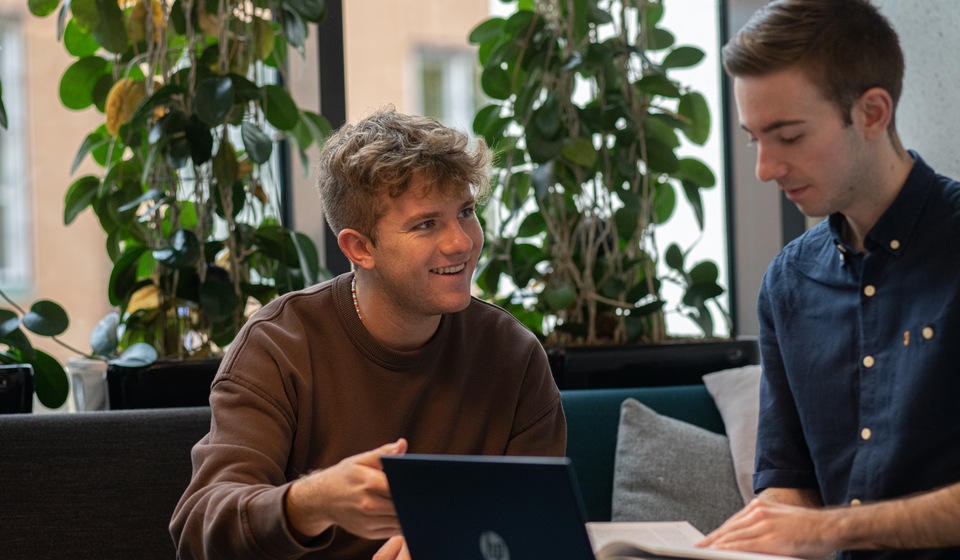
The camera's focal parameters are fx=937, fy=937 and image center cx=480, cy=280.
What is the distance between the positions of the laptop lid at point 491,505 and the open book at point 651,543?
7cm

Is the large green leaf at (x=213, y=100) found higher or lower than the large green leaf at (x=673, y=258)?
higher

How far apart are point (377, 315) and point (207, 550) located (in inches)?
18.5

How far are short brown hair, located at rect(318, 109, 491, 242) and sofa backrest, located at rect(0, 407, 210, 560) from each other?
686 mm

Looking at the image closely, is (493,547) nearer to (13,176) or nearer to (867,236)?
(867,236)

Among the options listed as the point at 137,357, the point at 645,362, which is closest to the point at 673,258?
the point at 645,362

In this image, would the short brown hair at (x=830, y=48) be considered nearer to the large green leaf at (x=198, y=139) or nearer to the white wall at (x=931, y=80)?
the white wall at (x=931, y=80)

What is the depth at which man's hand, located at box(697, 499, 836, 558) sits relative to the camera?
1089 millimetres

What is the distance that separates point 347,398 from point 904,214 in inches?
34.6

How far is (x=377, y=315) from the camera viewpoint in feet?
5.13

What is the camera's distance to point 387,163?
4.84 feet

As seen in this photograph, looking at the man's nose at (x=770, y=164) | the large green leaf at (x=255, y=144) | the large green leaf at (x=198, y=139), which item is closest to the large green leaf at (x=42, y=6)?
the large green leaf at (x=198, y=139)

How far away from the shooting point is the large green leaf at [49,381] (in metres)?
2.27

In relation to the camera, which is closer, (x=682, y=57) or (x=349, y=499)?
(x=349, y=499)

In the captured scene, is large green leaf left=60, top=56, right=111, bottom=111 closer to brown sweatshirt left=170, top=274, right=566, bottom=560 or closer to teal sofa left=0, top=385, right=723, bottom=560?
teal sofa left=0, top=385, right=723, bottom=560
